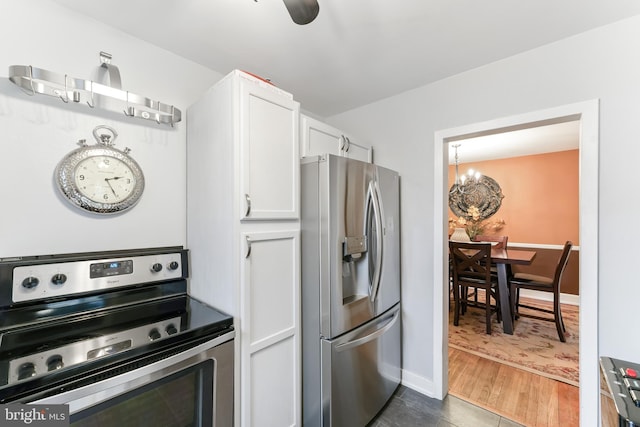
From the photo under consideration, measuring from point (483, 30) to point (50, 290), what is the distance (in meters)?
2.50

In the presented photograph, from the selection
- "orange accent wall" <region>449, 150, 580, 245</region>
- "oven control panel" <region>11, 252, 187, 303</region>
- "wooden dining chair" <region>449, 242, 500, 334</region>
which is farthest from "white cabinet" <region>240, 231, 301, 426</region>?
"orange accent wall" <region>449, 150, 580, 245</region>

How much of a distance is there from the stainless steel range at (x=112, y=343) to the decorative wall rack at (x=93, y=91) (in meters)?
0.72

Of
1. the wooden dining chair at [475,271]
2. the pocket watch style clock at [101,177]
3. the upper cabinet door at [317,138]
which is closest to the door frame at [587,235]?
the upper cabinet door at [317,138]

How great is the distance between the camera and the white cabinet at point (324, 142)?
171 cm

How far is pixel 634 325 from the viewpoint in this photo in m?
1.33

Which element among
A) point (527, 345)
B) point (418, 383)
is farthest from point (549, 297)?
point (418, 383)

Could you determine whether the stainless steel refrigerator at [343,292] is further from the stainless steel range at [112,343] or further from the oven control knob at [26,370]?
the oven control knob at [26,370]

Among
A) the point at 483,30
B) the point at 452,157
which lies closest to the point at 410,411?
the point at 483,30

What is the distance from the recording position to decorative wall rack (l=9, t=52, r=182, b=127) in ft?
3.48

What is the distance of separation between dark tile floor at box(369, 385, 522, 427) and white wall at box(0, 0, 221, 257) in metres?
1.87

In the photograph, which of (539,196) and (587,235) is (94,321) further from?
(539,196)

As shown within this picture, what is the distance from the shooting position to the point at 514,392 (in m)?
2.06

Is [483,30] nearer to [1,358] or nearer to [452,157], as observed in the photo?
[1,358]

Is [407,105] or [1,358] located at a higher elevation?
[407,105]
